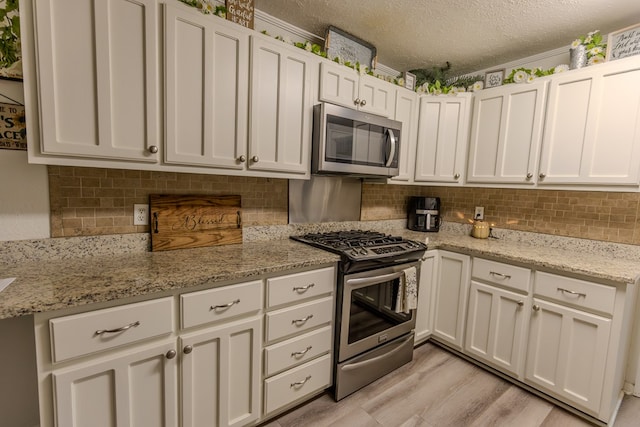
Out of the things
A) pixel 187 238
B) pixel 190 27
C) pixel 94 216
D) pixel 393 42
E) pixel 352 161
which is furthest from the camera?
pixel 393 42

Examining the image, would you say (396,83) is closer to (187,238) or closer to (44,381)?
(187,238)

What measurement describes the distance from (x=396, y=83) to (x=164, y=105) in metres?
1.77

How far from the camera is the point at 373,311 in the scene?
75.0 inches

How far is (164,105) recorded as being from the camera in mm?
1361

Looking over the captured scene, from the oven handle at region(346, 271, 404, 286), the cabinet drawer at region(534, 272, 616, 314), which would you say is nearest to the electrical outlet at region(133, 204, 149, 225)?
Answer: the oven handle at region(346, 271, 404, 286)

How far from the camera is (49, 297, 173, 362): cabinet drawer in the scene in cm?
98

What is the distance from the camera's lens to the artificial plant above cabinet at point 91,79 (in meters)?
1.11

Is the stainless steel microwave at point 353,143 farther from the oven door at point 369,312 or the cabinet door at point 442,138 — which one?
the oven door at point 369,312

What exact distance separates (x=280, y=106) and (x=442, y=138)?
1.51 metres

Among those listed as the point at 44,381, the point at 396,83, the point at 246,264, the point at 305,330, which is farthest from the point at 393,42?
the point at 44,381

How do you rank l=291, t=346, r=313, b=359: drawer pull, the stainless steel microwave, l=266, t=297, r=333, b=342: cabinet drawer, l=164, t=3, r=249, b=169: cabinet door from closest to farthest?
l=164, t=3, r=249, b=169: cabinet door < l=266, t=297, r=333, b=342: cabinet drawer < l=291, t=346, r=313, b=359: drawer pull < the stainless steel microwave

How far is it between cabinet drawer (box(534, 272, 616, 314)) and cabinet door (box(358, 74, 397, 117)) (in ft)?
4.97

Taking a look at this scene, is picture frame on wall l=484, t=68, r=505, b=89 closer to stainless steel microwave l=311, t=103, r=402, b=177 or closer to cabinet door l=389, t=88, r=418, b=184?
cabinet door l=389, t=88, r=418, b=184

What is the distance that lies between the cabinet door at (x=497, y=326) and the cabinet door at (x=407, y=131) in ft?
3.33
